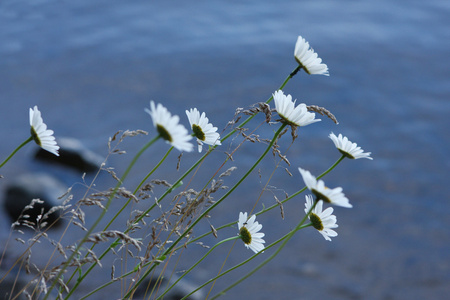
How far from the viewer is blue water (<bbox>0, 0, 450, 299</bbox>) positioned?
3.06 m

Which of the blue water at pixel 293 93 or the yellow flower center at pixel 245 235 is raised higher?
the yellow flower center at pixel 245 235

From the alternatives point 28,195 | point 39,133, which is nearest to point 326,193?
point 39,133

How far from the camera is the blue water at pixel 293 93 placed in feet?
10.1

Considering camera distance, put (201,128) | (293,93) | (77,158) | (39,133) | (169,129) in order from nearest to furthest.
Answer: (169,129) → (39,133) → (201,128) → (77,158) → (293,93)

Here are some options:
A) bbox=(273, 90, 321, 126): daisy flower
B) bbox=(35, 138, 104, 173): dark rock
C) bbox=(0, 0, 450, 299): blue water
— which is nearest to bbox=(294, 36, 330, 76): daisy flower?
bbox=(273, 90, 321, 126): daisy flower

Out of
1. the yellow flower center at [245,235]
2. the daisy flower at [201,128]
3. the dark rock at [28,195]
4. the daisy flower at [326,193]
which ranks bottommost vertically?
the dark rock at [28,195]

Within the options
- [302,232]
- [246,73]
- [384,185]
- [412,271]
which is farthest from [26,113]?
[412,271]

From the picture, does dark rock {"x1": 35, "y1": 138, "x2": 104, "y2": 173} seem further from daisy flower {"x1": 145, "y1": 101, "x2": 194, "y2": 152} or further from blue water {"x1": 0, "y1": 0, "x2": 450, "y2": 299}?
daisy flower {"x1": 145, "y1": 101, "x2": 194, "y2": 152}

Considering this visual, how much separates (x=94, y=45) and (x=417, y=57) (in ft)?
9.06

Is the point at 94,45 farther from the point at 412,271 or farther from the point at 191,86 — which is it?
the point at 412,271

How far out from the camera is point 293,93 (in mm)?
4148

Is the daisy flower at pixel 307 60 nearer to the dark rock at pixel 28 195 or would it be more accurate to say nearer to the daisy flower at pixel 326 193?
the daisy flower at pixel 326 193

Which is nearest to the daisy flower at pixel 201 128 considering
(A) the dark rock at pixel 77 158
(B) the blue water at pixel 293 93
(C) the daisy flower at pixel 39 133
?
(C) the daisy flower at pixel 39 133

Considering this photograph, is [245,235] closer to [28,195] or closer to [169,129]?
[169,129]
